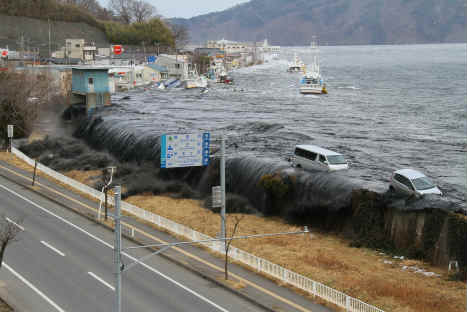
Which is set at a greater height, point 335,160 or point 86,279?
point 335,160

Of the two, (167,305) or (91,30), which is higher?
(91,30)

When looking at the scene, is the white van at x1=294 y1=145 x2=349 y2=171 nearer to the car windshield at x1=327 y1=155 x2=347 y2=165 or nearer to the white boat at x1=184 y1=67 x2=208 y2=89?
the car windshield at x1=327 y1=155 x2=347 y2=165

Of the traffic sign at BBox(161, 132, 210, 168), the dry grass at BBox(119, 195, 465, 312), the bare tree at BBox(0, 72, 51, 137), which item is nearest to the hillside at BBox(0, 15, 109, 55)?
the bare tree at BBox(0, 72, 51, 137)

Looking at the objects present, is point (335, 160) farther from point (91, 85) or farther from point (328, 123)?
point (91, 85)

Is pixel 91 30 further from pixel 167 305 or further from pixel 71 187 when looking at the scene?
pixel 167 305

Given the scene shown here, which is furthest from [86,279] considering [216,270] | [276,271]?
[276,271]

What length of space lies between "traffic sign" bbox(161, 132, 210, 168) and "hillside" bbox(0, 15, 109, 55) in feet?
372

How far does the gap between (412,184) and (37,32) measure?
132m

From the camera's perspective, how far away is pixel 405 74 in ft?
566

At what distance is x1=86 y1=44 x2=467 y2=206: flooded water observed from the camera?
1923 inches

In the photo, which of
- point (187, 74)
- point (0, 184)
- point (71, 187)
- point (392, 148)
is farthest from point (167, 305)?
point (187, 74)

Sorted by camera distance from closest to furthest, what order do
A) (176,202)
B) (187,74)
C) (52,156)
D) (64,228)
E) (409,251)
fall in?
(409,251) < (64,228) < (176,202) < (52,156) < (187,74)

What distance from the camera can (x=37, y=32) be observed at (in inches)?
5748

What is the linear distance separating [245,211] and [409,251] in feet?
37.6
